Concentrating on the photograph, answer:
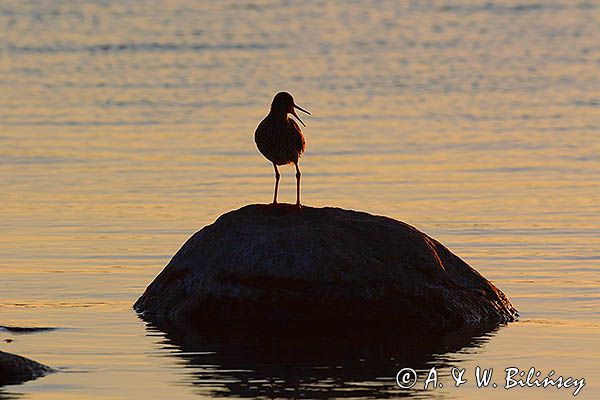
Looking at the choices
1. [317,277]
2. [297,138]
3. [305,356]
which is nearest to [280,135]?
[297,138]

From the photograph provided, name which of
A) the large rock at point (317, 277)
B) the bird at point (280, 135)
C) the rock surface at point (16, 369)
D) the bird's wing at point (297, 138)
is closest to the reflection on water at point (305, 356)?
the large rock at point (317, 277)

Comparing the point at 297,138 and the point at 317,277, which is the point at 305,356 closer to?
the point at 317,277

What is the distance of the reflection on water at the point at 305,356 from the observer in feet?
38.0

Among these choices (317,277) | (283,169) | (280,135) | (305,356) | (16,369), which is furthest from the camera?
(283,169)

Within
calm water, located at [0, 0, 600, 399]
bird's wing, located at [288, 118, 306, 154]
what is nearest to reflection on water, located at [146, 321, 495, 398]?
calm water, located at [0, 0, 600, 399]

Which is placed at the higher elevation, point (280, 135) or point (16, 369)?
point (280, 135)

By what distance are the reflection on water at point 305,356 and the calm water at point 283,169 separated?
3 centimetres

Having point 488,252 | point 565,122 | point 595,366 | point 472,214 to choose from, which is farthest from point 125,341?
point 565,122

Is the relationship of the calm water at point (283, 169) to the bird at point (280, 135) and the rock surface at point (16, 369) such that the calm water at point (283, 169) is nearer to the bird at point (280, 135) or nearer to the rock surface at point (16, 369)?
the rock surface at point (16, 369)

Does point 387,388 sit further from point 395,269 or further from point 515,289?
point 515,289

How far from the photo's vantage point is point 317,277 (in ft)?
45.3

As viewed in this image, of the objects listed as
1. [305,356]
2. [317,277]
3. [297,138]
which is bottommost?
[305,356]

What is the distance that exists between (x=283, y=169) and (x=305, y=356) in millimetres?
11582

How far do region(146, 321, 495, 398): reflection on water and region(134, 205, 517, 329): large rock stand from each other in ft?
0.63
